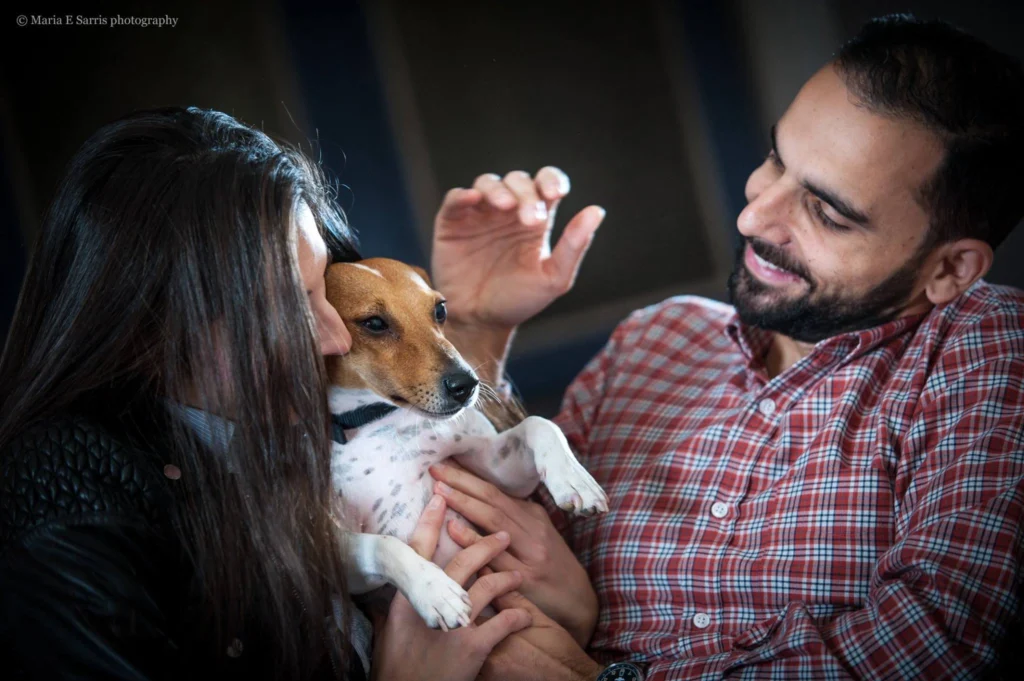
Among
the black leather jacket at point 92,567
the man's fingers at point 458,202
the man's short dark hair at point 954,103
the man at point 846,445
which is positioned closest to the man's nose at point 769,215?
the man at point 846,445

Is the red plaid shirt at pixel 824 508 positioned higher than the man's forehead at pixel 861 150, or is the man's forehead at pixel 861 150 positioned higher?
the man's forehead at pixel 861 150

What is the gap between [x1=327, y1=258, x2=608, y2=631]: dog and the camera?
1.00 meters

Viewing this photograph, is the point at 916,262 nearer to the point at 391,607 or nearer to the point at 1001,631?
the point at 1001,631

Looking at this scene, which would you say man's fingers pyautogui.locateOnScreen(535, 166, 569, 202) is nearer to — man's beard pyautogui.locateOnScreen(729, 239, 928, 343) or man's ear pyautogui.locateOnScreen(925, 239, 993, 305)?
man's beard pyautogui.locateOnScreen(729, 239, 928, 343)

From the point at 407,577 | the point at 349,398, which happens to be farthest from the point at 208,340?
the point at 407,577

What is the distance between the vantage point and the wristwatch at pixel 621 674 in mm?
1109

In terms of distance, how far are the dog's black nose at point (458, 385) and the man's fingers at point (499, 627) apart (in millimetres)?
299

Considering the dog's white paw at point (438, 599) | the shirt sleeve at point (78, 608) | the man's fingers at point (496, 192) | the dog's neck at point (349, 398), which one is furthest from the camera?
the man's fingers at point (496, 192)

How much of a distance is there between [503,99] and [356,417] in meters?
0.71

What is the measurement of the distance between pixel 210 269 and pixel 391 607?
0.48 metres

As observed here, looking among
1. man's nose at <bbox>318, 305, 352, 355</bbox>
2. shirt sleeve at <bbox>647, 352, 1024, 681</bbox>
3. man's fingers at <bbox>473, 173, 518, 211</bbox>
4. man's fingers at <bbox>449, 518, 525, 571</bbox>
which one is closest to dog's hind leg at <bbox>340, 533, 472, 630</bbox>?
man's fingers at <bbox>449, 518, 525, 571</bbox>

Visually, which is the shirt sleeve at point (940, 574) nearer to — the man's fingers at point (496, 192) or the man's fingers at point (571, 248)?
the man's fingers at point (571, 248)

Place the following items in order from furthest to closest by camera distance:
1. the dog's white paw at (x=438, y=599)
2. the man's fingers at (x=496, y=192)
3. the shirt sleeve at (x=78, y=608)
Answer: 1. the man's fingers at (x=496, y=192)
2. the dog's white paw at (x=438, y=599)
3. the shirt sleeve at (x=78, y=608)

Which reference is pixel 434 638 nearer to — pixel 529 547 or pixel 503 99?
pixel 529 547
